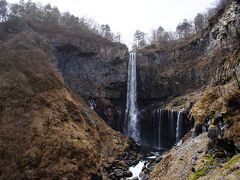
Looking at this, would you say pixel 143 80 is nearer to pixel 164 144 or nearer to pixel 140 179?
pixel 164 144

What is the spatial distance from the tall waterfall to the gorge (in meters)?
0.18

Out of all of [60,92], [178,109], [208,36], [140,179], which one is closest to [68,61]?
[60,92]

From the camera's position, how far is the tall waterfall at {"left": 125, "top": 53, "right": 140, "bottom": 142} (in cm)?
5056

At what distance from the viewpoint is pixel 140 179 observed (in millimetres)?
29234

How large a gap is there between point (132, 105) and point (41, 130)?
1059 inches

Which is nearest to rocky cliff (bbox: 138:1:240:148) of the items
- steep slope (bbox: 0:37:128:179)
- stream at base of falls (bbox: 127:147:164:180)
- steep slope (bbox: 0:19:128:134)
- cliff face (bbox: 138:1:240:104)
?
cliff face (bbox: 138:1:240:104)

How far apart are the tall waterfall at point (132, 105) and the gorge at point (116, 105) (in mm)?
180

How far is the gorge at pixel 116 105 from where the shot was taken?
72.2ft

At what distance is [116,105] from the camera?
174 ft

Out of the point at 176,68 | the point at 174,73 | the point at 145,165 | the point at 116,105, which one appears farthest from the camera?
the point at 176,68

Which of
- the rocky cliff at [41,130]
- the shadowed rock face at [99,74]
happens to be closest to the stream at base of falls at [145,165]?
the rocky cliff at [41,130]

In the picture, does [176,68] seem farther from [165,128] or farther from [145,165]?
[145,165]

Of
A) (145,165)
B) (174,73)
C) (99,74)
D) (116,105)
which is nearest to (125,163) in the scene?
(145,165)

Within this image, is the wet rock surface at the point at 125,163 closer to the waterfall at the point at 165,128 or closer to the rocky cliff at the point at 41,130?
the rocky cliff at the point at 41,130
